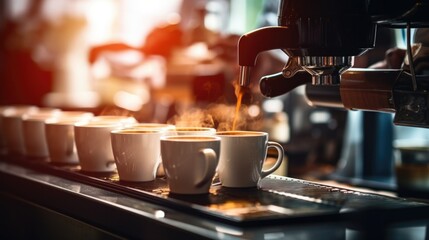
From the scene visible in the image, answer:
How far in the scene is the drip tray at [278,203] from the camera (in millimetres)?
1035

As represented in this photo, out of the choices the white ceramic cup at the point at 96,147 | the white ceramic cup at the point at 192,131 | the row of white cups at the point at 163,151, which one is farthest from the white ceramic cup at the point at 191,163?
the white ceramic cup at the point at 96,147

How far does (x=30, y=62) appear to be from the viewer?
5.14 meters

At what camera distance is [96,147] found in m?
1.51

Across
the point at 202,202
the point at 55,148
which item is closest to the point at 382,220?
the point at 202,202

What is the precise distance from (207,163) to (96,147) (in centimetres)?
39

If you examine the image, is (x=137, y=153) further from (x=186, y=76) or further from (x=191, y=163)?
(x=186, y=76)

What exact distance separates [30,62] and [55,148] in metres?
3.62

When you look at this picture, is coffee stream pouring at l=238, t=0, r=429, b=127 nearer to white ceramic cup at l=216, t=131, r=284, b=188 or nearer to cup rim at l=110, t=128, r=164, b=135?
white ceramic cup at l=216, t=131, r=284, b=188

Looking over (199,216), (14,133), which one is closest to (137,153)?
(199,216)

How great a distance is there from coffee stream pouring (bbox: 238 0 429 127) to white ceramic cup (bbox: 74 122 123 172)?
0.39 m

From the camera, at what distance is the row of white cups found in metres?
1.21

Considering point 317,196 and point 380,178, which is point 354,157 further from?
point 317,196

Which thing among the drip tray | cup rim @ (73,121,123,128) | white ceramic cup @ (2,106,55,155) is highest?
cup rim @ (73,121,123,128)

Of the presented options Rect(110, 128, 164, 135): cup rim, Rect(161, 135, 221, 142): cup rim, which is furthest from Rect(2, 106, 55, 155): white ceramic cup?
Rect(161, 135, 221, 142): cup rim
